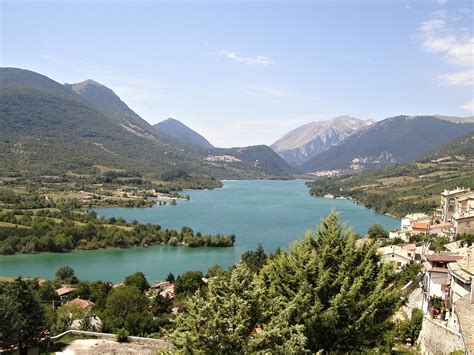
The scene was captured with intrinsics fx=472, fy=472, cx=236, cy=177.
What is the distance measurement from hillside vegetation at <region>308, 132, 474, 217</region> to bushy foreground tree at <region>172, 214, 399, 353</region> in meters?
65.9

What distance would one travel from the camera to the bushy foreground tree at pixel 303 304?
5605 mm

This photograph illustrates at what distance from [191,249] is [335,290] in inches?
1774

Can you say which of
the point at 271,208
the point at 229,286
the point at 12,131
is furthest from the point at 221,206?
the point at 12,131

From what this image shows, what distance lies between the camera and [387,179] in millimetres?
127375

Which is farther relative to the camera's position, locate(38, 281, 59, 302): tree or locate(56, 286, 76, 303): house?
locate(56, 286, 76, 303): house

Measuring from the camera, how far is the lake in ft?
136

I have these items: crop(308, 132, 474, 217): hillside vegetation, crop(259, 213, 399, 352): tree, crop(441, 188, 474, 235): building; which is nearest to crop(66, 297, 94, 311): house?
crop(259, 213, 399, 352): tree

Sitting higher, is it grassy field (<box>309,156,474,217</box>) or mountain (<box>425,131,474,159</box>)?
mountain (<box>425,131,474,159</box>)

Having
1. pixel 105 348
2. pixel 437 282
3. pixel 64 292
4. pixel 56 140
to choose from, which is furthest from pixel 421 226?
pixel 56 140

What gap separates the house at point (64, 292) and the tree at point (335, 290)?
25067mm

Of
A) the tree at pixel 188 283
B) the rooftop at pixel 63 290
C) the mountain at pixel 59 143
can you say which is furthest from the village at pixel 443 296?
the mountain at pixel 59 143

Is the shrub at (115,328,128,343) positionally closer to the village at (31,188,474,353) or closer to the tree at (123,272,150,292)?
the village at (31,188,474,353)

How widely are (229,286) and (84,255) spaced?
4550cm

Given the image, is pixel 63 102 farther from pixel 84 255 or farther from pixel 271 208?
pixel 84 255
